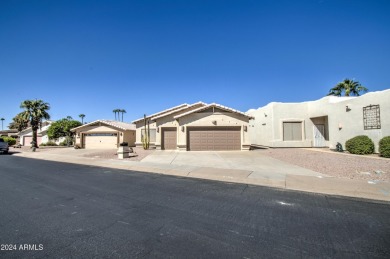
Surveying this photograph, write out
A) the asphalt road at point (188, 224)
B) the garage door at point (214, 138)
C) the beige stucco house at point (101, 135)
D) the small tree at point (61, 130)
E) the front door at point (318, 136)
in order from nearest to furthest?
the asphalt road at point (188, 224), the garage door at point (214, 138), the front door at point (318, 136), the beige stucco house at point (101, 135), the small tree at point (61, 130)

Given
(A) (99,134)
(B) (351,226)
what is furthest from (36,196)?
(A) (99,134)

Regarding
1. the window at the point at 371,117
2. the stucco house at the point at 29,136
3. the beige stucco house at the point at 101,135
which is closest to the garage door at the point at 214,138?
the window at the point at 371,117

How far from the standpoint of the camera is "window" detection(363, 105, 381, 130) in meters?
14.1

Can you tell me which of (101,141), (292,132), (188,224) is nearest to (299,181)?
(188,224)

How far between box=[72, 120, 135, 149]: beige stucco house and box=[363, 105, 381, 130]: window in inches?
1030

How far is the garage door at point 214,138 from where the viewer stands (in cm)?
1889

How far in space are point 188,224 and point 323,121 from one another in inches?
876

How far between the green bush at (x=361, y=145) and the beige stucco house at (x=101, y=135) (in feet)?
82.8

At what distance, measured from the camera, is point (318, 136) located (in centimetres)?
2073

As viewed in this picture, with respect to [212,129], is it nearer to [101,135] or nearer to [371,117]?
[371,117]

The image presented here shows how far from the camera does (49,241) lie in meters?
3.20

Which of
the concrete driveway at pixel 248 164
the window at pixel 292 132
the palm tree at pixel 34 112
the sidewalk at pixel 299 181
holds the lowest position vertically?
the sidewalk at pixel 299 181

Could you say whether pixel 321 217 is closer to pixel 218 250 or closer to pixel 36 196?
pixel 218 250

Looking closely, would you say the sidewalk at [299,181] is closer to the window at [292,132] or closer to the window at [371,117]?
the window at [371,117]
